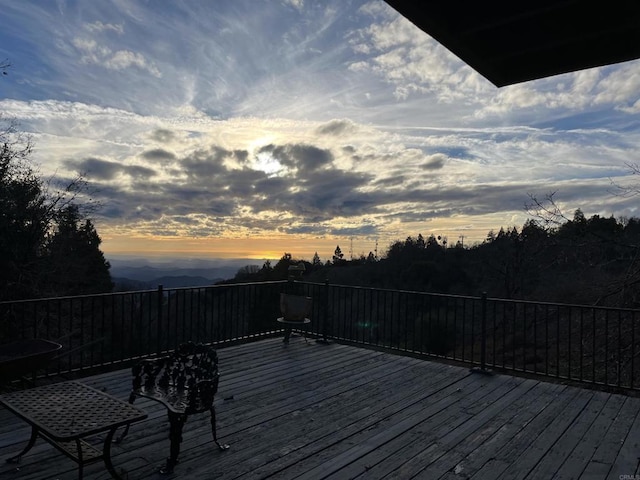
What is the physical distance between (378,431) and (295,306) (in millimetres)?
3435

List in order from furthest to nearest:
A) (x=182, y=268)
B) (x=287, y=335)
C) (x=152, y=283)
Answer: (x=182, y=268) → (x=152, y=283) → (x=287, y=335)

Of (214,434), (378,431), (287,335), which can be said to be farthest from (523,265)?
(214,434)

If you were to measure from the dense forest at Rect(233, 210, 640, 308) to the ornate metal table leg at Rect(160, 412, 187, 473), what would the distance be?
15.1ft

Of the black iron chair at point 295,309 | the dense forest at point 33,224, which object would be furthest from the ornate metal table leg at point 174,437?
the dense forest at point 33,224

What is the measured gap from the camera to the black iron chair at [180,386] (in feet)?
9.02

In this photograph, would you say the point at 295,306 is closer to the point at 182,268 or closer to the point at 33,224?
the point at 33,224

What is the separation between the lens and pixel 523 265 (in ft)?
62.3

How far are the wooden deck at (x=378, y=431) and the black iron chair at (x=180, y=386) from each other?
25 cm

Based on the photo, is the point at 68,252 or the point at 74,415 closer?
the point at 74,415

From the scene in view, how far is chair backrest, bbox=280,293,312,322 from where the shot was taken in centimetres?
674

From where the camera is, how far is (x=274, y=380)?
4.85 m

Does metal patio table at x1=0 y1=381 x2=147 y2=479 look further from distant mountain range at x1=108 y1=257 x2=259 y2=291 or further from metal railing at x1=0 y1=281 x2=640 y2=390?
distant mountain range at x1=108 y1=257 x2=259 y2=291

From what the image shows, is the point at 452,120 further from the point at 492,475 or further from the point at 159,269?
the point at 159,269

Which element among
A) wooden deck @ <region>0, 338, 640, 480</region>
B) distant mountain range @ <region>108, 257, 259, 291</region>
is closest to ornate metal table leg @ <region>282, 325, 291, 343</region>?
wooden deck @ <region>0, 338, 640, 480</region>
